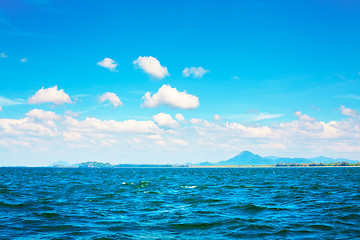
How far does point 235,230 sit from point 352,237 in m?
7.87

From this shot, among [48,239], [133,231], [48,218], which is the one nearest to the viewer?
[48,239]

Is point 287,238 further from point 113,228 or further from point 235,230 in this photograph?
point 113,228

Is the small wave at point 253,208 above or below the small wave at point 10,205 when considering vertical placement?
below

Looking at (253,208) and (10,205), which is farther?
(10,205)

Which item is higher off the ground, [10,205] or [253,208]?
[10,205]

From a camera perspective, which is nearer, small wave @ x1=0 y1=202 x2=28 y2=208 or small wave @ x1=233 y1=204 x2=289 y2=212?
small wave @ x1=233 y1=204 x2=289 y2=212

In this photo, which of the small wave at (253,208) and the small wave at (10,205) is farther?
the small wave at (10,205)

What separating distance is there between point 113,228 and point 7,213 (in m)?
13.1

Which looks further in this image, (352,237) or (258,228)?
(258,228)

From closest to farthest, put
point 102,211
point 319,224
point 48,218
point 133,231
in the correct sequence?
point 133,231
point 319,224
point 48,218
point 102,211

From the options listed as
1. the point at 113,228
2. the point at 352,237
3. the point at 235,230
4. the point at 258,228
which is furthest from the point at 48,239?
the point at 352,237

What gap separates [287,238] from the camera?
62.2 feet

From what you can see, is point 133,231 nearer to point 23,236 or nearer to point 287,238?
point 23,236

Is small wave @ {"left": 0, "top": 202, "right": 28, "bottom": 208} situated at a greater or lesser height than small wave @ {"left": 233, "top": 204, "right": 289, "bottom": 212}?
greater
